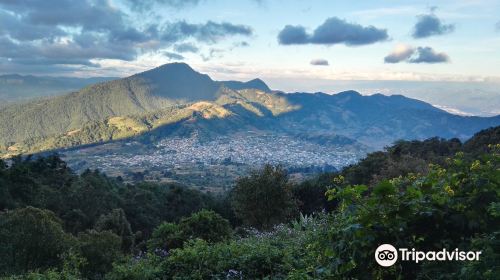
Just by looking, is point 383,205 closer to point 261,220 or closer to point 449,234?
point 449,234

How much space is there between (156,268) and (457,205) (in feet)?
19.3

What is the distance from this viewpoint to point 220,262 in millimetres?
7730

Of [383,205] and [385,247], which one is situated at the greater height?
[383,205]

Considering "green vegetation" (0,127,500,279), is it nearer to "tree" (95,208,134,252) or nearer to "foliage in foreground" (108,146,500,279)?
"foliage in foreground" (108,146,500,279)

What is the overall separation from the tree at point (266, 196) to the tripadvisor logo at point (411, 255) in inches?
838

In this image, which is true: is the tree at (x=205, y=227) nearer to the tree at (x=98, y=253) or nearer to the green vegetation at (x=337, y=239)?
the green vegetation at (x=337, y=239)

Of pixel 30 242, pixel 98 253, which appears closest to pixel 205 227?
pixel 98 253

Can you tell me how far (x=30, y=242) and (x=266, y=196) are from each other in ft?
43.4

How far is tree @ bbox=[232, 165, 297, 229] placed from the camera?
25094 millimetres

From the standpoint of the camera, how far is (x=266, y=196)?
82.5ft

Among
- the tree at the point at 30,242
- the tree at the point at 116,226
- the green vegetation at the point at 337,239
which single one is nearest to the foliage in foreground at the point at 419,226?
the green vegetation at the point at 337,239

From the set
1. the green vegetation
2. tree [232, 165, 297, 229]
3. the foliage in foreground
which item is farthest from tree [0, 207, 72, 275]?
the foliage in foreground

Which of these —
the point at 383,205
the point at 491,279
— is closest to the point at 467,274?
the point at 491,279

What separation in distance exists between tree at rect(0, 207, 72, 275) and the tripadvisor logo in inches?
529
